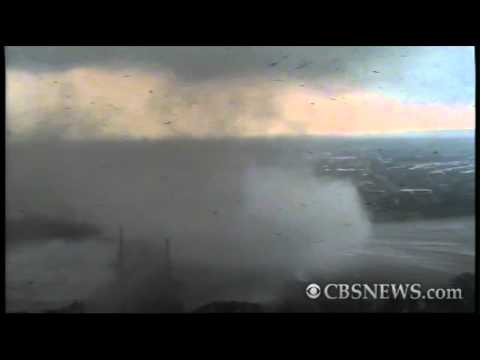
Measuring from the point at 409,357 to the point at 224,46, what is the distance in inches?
55.8

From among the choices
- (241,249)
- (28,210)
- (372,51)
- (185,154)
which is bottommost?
(241,249)

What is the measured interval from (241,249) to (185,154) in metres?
0.43

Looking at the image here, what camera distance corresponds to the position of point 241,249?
2037mm

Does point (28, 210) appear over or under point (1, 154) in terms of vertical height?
under

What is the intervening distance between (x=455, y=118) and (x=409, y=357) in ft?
3.12

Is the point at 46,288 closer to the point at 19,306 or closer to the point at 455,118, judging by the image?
the point at 19,306
